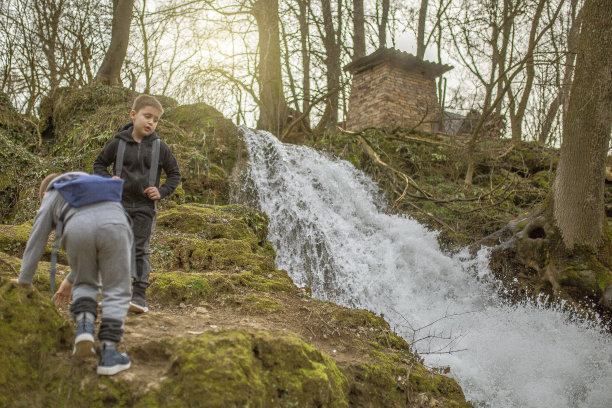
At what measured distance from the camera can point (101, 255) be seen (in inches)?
88.6

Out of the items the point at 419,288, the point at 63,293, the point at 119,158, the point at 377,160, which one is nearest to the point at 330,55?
the point at 377,160

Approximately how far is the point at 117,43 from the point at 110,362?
37.4 feet

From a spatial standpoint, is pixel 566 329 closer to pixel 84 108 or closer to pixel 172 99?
pixel 172 99

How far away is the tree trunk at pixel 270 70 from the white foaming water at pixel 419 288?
Answer: 2.43 meters

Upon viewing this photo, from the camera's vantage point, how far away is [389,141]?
1355 centimetres

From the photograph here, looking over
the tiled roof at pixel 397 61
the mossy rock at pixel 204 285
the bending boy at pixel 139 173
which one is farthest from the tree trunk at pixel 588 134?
the tiled roof at pixel 397 61

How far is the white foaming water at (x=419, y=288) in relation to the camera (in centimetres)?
524

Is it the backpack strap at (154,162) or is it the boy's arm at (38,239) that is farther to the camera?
the backpack strap at (154,162)

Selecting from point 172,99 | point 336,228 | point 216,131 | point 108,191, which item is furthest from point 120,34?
point 108,191

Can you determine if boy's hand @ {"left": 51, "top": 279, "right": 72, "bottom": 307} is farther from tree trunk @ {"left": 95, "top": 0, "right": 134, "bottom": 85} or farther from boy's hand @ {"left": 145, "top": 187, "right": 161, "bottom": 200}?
tree trunk @ {"left": 95, "top": 0, "right": 134, "bottom": 85}

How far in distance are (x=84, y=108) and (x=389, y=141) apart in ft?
27.0

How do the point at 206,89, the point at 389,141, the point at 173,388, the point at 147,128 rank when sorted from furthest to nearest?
the point at 389,141 → the point at 206,89 → the point at 147,128 → the point at 173,388

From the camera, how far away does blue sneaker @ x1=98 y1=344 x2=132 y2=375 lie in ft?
6.93

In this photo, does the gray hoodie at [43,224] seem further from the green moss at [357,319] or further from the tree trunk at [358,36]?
the tree trunk at [358,36]
